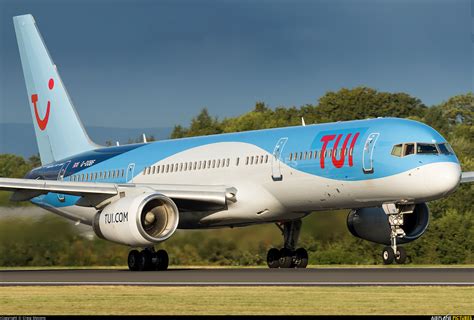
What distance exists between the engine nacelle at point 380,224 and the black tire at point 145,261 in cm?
666

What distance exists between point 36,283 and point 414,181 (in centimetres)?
1100

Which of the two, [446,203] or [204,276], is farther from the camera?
[446,203]

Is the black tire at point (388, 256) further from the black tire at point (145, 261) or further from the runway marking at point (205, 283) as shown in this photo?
the black tire at point (145, 261)

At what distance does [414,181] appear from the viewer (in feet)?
104

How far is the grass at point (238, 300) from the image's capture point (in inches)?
754

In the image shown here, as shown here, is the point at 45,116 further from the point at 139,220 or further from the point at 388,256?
the point at 388,256

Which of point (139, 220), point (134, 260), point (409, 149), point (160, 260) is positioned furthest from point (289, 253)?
point (409, 149)

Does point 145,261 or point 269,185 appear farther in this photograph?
point 145,261

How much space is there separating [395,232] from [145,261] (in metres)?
8.33

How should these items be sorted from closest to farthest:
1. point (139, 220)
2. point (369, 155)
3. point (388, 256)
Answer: point (388, 256), point (369, 155), point (139, 220)

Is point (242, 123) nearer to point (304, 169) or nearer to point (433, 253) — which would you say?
point (433, 253)

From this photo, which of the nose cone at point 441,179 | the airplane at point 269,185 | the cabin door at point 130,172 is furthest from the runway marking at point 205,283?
the cabin door at point 130,172

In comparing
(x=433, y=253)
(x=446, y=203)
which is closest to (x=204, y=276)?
(x=433, y=253)

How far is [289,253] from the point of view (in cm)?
3719
